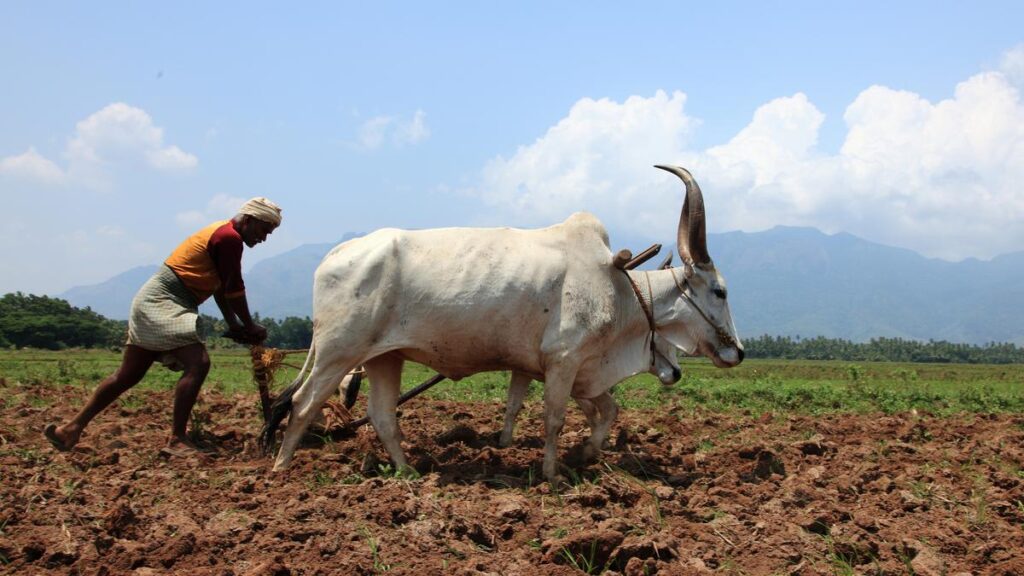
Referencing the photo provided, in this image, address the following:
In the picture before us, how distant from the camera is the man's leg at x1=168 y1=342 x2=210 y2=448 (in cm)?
666

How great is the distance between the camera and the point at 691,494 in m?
6.03

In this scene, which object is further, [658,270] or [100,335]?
[100,335]

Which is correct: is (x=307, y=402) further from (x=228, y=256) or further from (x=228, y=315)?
(x=228, y=256)

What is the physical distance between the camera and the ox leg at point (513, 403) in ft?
25.9

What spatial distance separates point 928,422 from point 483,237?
5.60m

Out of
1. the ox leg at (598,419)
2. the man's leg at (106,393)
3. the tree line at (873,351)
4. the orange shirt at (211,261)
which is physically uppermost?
the orange shirt at (211,261)

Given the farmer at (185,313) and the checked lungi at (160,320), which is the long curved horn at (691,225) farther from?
the checked lungi at (160,320)

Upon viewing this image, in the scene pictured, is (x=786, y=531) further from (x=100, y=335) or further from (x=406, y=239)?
(x=100, y=335)

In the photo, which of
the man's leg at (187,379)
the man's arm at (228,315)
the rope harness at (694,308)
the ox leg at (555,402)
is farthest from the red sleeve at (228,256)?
the rope harness at (694,308)

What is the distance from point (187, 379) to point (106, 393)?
1.88ft

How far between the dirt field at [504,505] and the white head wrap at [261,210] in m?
1.79

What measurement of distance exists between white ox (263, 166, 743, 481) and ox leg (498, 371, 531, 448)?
0.79 m

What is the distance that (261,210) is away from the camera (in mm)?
6922

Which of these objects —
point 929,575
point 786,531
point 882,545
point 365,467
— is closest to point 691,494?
point 786,531
